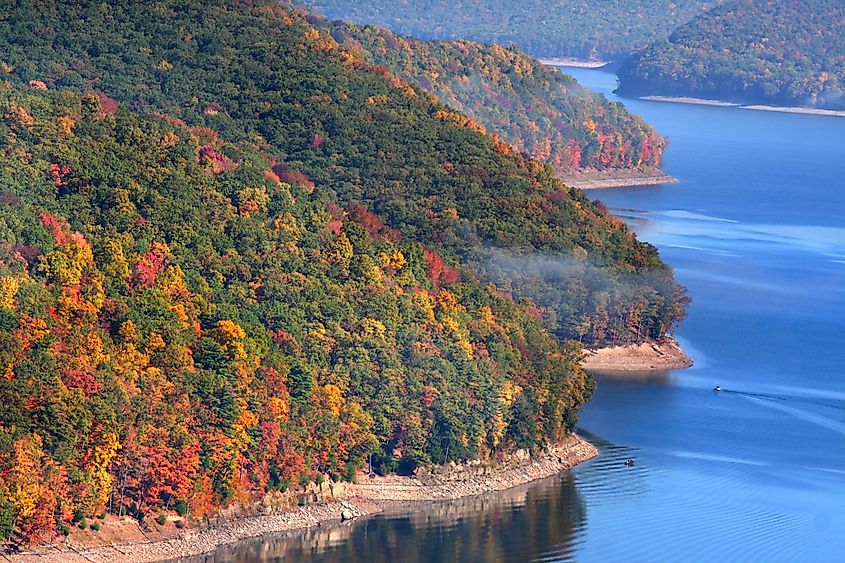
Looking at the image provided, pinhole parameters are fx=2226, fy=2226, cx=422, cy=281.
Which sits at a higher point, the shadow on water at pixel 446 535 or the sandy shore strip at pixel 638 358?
the shadow on water at pixel 446 535

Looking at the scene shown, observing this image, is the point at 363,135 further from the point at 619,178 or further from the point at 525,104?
the point at 525,104

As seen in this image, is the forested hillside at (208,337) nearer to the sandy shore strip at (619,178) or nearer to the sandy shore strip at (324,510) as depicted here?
the sandy shore strip at (324,510)

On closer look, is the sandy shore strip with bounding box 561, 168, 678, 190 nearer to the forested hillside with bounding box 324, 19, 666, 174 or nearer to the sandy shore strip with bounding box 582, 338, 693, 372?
the forested hillside with bounding box 324, 19, 666, 174

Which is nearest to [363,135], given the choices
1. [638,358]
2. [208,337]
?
[638,358]

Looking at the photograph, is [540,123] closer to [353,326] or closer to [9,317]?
[353,326]

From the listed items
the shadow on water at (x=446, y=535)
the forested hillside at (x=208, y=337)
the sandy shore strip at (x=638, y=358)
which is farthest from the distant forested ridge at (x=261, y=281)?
the shadow on water at (x=446, y=535)

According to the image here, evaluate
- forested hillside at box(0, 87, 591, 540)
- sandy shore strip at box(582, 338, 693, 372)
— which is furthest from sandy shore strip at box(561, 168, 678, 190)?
forested hillside at box(0, 87, 591, 540)

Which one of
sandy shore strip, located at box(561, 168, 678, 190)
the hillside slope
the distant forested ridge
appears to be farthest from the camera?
sandy shore strip, located at box(561, 168, 678, 190)
